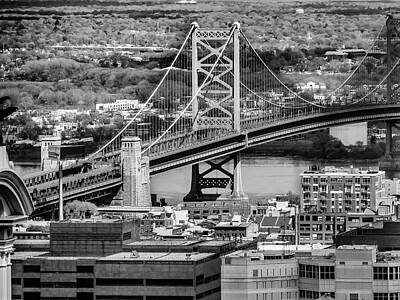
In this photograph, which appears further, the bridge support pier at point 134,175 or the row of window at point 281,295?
the bridge support pier at point 134,175

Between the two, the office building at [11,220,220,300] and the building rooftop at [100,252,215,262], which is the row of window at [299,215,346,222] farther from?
the office building at [11,220,220,300]

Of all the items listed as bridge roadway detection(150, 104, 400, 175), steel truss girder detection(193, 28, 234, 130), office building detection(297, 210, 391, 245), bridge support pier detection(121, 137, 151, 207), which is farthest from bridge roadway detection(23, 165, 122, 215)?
steel truss girder detection(193, 28, 234, 130)

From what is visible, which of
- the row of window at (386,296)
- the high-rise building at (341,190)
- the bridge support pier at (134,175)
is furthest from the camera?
the bridge support pier at (134,175)

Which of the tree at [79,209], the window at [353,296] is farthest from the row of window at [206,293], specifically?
the tree at [79,209]

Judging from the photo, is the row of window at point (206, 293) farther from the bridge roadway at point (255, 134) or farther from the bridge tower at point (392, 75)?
the bridge tower at point (392, 75)

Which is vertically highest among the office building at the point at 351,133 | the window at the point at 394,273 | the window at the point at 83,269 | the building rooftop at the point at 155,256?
the office building at the point at 351,133

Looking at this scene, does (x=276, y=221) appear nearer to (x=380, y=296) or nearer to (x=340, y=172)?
(x=340, y=172)

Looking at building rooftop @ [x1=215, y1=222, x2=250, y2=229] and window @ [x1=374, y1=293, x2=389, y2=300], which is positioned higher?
building rooftop @ [x1=215, y1=222, x2=250, y2=229]
